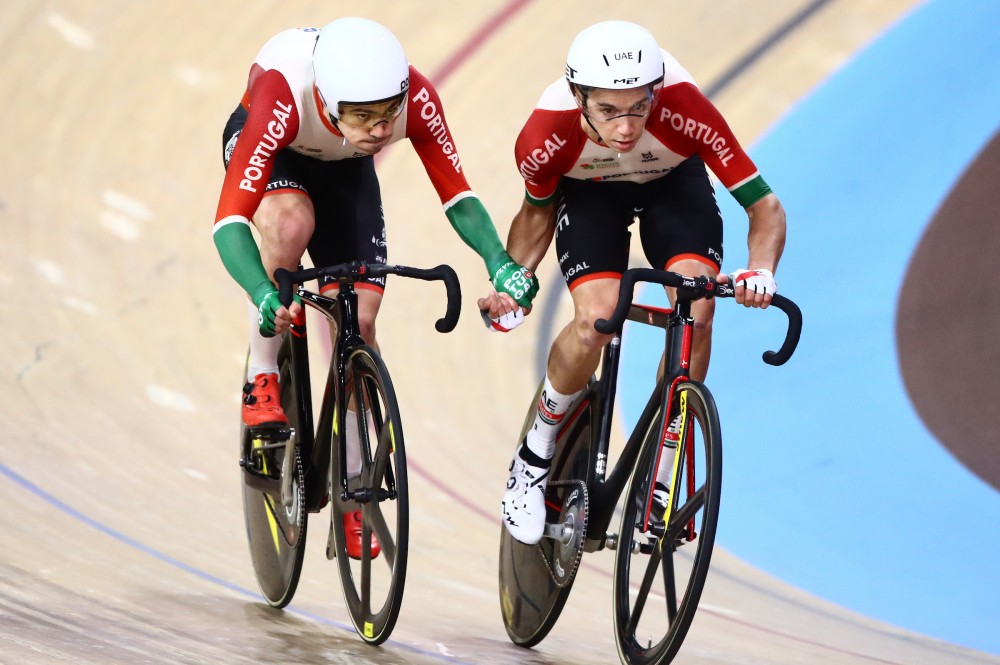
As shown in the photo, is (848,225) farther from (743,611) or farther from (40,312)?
(40,312)

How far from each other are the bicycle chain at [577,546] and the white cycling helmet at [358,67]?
100cm

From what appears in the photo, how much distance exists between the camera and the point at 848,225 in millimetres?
6102

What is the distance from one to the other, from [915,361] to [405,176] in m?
2.57

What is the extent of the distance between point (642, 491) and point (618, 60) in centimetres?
89

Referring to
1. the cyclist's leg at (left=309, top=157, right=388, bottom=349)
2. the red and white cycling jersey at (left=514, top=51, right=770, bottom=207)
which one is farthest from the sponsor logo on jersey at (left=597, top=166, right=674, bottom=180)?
the cyclist's leg at (left=309, top=157, right=388, bottom=349)

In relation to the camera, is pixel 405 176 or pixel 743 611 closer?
pixel 743 611

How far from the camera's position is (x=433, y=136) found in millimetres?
3123

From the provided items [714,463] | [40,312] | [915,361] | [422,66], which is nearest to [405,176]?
[422,66]

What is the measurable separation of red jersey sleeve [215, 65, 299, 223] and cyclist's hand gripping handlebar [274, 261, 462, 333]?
20 centimetres

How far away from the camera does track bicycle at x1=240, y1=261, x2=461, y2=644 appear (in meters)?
2.85

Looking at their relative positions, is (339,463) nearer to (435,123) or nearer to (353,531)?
(353,531)

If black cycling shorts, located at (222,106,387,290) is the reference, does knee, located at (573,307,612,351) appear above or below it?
below

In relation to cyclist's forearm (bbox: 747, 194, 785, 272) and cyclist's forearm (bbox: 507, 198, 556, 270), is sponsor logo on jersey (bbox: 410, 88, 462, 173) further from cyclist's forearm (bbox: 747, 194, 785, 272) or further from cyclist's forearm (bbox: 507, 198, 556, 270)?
cyclist's forearm (bbox: 747, 194, 785, 272)

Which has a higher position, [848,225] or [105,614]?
[848,225]
